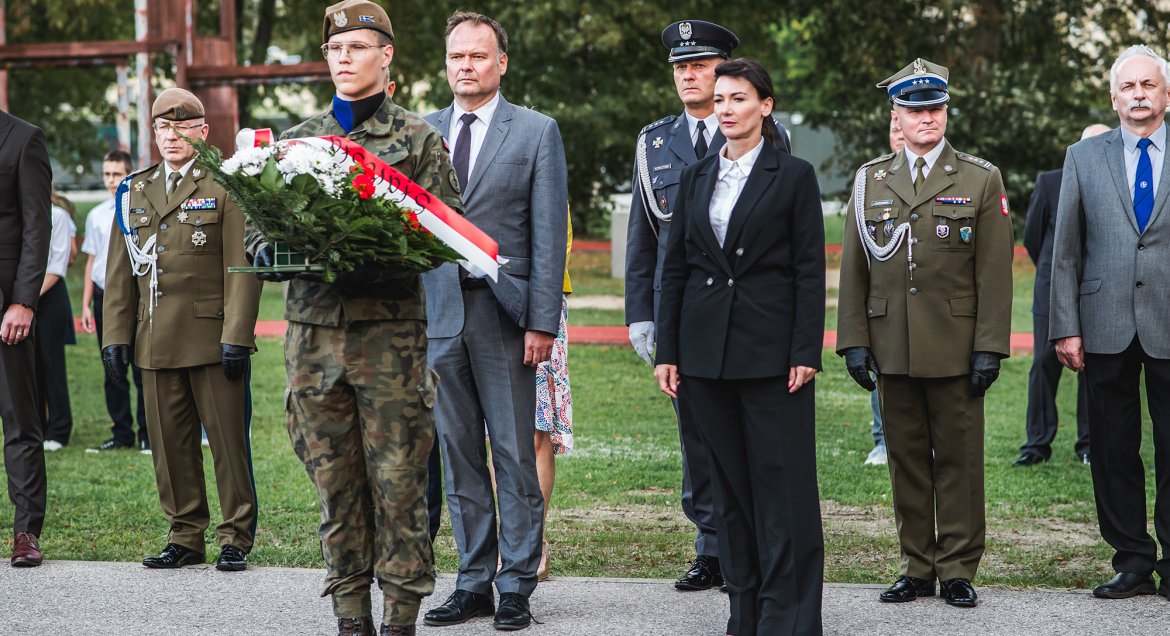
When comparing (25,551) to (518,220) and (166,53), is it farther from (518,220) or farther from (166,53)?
(166,53)

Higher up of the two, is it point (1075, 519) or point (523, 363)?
point (523, 363)

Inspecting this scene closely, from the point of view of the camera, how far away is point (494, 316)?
5484 millimetres

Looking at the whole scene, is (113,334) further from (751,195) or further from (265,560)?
(751,195)

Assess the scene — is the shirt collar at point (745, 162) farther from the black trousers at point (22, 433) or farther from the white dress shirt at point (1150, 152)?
the black trousers at point (22, 433)

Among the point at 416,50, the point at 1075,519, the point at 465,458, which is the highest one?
the point at 416,50

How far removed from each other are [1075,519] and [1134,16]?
22734 mm

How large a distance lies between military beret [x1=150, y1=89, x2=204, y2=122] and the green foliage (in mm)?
2085

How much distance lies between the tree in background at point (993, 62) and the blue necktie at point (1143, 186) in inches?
778

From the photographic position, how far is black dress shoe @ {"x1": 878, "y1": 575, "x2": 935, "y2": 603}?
221 inches

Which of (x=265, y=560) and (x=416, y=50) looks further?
(x=416, y=50)

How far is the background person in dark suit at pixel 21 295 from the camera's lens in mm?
6406

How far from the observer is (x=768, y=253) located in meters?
4.90

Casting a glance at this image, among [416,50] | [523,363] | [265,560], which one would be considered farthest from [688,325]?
[416,50]

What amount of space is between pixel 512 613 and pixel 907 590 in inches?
65.5
